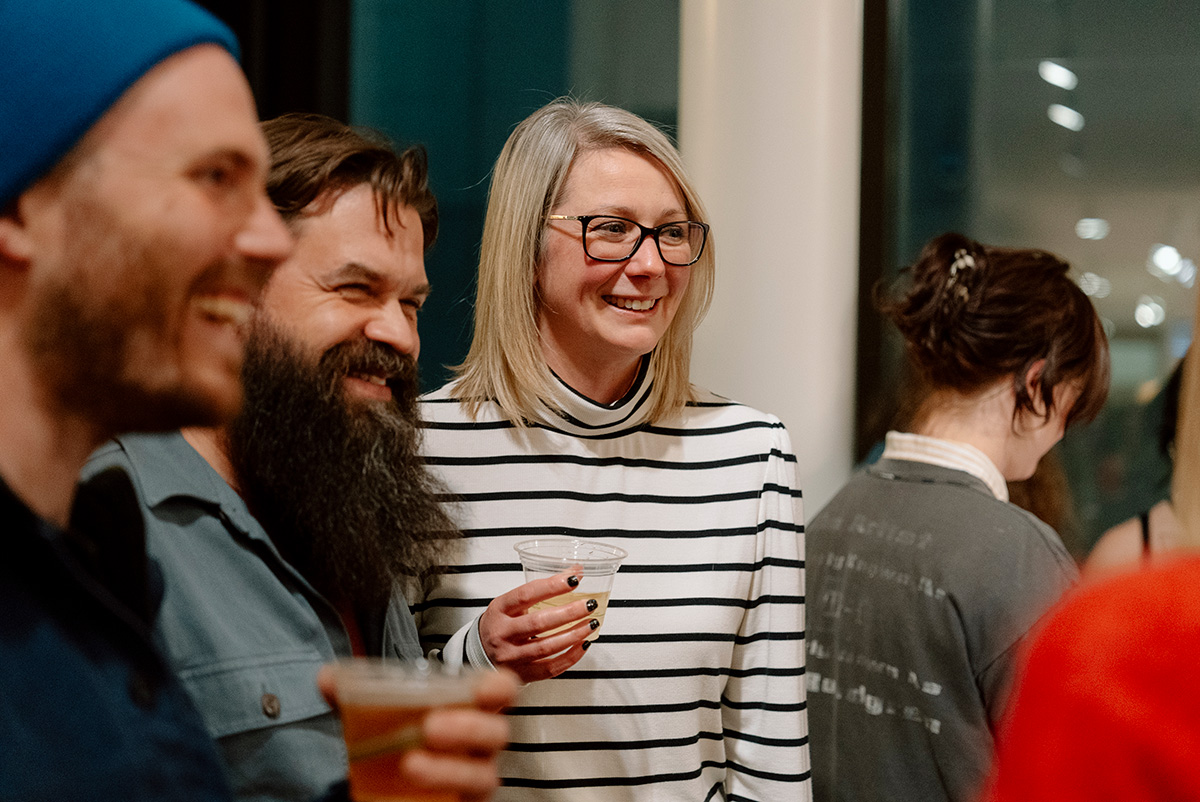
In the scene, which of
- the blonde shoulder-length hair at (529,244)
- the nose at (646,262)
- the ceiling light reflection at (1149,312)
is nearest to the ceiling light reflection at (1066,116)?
the ceiling light reflection at (1149,312)

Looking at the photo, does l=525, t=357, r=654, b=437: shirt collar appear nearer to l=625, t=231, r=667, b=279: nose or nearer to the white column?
l=625, t=231, r=667, b=279: nose

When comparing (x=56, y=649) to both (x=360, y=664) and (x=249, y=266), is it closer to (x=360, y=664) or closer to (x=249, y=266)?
(x=360, y=664)

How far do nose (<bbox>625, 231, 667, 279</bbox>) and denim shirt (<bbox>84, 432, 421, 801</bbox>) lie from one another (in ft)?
2.50

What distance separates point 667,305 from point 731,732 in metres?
0.75

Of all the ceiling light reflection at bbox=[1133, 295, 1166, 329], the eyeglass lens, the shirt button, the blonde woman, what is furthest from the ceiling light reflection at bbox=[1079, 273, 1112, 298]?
the shirt button

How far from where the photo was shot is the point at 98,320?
78cm

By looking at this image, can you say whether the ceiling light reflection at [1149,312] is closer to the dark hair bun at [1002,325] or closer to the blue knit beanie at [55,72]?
the dark hair bun at [1002,325]

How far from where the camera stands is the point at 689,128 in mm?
2520

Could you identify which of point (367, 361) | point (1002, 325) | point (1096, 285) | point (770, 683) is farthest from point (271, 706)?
point (1096, 285)

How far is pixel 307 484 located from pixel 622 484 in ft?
1.82

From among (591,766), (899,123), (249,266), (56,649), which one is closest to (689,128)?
(899,123)

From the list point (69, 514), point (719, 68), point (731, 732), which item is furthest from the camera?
point (719, 68)

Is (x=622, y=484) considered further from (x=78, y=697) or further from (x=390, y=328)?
(x=78, y=697)

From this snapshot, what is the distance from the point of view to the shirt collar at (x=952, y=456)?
2051mm
